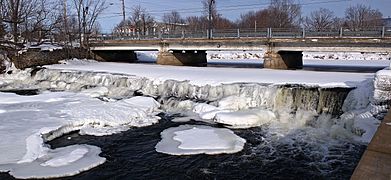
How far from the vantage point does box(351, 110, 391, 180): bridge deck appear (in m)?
→ 4.17

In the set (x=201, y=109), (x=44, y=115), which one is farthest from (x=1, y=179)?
(x=201, y=109)

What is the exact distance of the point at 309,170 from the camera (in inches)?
319

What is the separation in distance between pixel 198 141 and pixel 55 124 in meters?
4.98

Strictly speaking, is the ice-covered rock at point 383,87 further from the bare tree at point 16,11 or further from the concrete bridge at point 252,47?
the bare tree at point 16,11

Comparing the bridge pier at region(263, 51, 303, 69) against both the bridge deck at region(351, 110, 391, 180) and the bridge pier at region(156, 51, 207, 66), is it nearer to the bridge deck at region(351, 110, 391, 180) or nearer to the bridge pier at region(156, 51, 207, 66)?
the bridge pier at region(156, 51, 207, 66)

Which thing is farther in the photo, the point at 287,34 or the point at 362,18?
the point at 362,18

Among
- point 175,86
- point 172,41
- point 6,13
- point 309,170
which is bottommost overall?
point 309,170

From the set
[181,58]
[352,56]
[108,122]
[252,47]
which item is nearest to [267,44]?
[252,47]

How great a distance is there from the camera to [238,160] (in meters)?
8.81

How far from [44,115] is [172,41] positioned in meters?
16.4

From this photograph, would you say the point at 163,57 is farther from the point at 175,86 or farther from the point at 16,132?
the point at 16,132

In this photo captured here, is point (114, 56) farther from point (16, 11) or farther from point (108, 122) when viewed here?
point (108, 122)

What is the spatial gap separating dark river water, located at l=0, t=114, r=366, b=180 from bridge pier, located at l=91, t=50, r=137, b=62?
2518cm

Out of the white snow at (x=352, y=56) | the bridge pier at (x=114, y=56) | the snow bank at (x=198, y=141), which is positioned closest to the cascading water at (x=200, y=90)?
the snow bank at (x=198, y=141)
